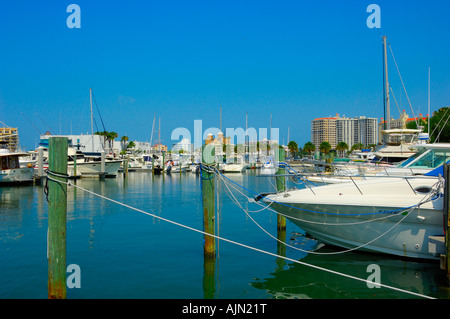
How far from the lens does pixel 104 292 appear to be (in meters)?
8.90

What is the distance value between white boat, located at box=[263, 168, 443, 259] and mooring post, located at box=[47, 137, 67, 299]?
5864mm

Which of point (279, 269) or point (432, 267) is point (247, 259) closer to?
point (279, 269)

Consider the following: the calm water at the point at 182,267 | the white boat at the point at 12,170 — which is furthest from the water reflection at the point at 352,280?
the white boat at the point at 12,170

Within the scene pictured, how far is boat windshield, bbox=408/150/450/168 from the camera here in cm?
1367

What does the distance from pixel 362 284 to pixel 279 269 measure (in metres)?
2.24

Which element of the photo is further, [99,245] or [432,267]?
[99,245]

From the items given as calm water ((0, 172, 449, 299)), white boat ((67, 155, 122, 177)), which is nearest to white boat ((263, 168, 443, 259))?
calm water ((0, 172, 449, 299))

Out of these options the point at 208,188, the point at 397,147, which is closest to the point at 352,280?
the point at 208,188

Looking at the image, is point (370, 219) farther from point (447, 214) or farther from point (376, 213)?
point (447, 214)

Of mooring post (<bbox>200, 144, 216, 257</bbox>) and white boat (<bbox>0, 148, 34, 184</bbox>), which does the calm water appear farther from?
white boat (<bbox>0, 148, 34, 184</bbox>)

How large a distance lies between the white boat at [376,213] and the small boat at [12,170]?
34.2 meters
